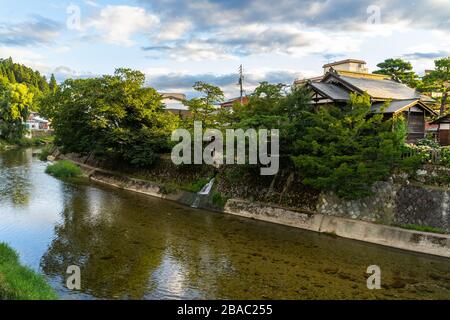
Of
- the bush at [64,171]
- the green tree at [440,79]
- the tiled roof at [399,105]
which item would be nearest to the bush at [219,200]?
the tiled roof at [399,105]

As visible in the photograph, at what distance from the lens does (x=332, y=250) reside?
1703 cm

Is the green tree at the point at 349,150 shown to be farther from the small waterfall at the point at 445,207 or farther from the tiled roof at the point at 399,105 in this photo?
the small waterfall at the point at 445,207

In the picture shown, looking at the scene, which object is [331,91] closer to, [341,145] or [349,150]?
[349,150]

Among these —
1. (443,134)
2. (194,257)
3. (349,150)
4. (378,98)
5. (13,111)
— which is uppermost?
(13,111)

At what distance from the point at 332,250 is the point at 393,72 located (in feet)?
91.2

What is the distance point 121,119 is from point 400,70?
27.3 m

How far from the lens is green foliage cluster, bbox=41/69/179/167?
30984 millimetres

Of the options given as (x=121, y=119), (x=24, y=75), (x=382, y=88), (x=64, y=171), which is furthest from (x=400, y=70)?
(x=24, y=75)

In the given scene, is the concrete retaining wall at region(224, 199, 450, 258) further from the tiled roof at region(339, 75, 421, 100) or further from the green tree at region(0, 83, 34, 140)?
the green tree at region(0, 83, 34, 140)

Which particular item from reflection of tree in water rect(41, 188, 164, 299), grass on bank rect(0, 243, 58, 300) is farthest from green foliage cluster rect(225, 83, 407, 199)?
grass on bank rect(0, 243, 58, 300)

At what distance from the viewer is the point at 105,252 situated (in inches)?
615

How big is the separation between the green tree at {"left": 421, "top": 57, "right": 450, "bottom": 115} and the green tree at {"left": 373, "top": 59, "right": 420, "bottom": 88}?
11.4ft
